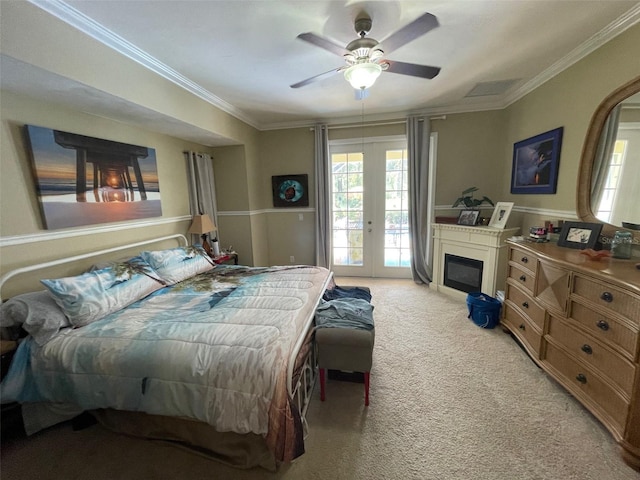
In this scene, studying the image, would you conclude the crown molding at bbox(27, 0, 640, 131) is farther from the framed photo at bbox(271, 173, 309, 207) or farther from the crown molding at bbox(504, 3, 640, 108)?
the framed photo at bbox(271, 173, 309, 207)

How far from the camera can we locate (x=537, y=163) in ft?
9.62

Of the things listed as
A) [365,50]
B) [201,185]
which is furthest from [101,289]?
[365,50]

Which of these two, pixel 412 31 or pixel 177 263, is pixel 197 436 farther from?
pixel 412 31

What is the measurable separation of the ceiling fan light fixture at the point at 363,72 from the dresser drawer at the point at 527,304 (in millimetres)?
2247

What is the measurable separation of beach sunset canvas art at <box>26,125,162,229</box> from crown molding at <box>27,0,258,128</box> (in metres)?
0.82

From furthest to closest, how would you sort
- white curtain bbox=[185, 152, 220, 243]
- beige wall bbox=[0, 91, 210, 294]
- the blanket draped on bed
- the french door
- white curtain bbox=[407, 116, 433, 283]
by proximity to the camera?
the french door, white curtain bbox=[407, 116, 433, 283], white curtain bbox=[185, 152, 220, 243], beige wall bbox=[0, 91, 210, 294], the blanket draped on bed

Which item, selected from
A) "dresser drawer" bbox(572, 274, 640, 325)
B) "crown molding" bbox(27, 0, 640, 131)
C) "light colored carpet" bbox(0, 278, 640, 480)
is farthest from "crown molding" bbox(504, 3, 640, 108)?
"light colored carpet" bbox(0, 278, 640, 480)

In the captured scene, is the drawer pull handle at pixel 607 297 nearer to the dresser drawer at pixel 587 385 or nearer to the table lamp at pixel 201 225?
the dresser drawer at pixel 587 385

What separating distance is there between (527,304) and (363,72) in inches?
94.4

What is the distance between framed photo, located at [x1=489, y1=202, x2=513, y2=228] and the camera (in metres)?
3.07

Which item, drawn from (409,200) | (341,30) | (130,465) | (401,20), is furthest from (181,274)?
(409,200)

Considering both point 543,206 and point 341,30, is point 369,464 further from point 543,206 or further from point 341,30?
point 543,206

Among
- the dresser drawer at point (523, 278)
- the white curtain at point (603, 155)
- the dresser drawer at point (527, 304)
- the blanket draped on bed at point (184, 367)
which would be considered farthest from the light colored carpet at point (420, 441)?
the white curtain at point (603, 155)

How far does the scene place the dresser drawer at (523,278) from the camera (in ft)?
7.26
